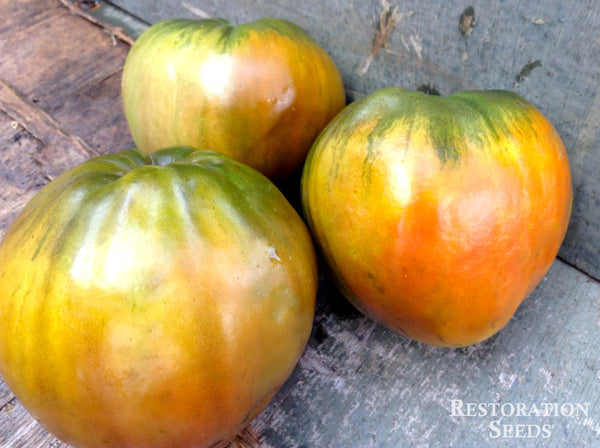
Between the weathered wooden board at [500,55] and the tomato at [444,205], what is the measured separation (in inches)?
7.0

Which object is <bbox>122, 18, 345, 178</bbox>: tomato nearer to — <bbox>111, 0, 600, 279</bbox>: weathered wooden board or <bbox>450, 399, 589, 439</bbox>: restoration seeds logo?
<bbox>111, 0, 600, 279</bbox>: weathered wooden board

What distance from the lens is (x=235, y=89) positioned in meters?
1.21

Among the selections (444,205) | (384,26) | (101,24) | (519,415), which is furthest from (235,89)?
(101,24)

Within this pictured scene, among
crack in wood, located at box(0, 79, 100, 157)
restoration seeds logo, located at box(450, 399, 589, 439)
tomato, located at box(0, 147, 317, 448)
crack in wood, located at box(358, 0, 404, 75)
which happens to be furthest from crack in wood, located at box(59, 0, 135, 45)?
restoration seeds logo, located at box(450, 399, 589, 439)

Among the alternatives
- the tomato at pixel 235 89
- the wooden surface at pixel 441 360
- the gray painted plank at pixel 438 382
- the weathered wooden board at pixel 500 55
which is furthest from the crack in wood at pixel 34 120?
the gray painted plank at pixel 438 382

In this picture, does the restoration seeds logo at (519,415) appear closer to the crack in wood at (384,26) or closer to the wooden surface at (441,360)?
the wooden surface at (441,360)

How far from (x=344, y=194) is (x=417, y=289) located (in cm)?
20

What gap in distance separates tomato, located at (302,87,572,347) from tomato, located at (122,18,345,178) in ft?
0.88

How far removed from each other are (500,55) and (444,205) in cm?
50

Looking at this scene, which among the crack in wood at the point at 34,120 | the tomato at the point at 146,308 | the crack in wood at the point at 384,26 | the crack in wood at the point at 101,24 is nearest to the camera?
the tomato at the point at 146,308

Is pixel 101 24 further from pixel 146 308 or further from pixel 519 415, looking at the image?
pixel 519 415

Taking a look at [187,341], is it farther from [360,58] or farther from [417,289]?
[360,58]

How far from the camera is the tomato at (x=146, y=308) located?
80cm

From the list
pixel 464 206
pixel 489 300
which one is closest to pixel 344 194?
pixel 464 206
